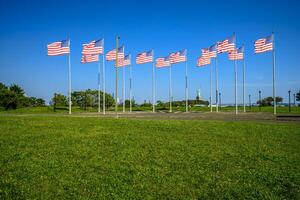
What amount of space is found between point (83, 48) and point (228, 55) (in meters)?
17.7

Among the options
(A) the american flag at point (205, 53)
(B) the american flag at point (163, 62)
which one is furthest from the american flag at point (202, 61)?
(B) the american flag at point (163, 62)

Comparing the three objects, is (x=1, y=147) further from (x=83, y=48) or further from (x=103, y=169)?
(x=83, y=48)

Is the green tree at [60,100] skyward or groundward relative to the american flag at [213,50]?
groundward

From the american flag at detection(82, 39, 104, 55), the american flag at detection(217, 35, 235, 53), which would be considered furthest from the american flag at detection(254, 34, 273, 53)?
the american flag at detection(82, 39, 104, 55)

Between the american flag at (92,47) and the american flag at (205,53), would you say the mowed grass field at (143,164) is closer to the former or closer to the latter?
the american flag at (92,47)

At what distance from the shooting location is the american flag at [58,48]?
112 ft

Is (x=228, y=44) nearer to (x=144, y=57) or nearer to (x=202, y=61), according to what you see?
(x=202, y=61)

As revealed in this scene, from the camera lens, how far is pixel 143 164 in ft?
33.9

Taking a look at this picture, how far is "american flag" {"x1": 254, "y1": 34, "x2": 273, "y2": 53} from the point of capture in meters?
35.3

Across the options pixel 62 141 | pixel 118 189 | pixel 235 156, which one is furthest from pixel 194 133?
pixel 118 189

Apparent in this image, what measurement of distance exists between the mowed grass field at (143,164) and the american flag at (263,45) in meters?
21.2

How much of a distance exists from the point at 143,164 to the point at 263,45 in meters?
29.2

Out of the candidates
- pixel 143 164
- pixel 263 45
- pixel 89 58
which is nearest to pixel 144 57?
pixel 89 58

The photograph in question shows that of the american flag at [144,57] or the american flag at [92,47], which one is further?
the american flag at [144,57]
